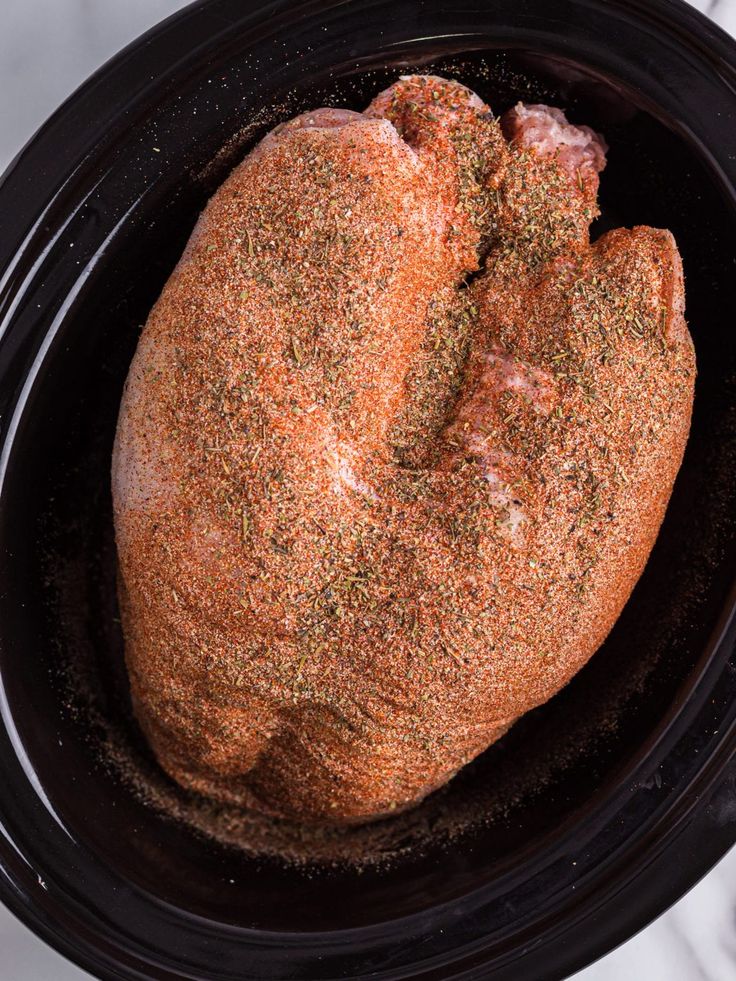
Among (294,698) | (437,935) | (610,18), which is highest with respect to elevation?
(610,18)

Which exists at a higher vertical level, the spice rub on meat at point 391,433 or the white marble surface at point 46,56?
the white marble surface at point 46,56

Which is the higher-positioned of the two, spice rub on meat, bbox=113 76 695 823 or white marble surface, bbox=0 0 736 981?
white marble surface, bbox=0 0 736 981

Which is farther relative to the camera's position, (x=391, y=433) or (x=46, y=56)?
(x=46, y=56)

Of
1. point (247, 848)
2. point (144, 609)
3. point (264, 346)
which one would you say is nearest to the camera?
point (264, 346)

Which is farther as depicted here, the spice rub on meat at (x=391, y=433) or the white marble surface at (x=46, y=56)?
the white marble surface at (x=46, y=56)

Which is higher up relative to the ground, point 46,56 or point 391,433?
point 46,56

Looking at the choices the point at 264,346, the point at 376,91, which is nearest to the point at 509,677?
the point at 264,346

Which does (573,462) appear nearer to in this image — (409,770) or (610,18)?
(409,770)

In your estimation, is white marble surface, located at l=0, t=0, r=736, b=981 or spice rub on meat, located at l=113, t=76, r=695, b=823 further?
white marble surface, located at l=0, t=0, r=736, b=981
